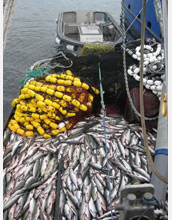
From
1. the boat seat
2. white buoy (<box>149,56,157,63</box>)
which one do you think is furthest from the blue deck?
white buoy (<box>149,56,157,63</box>)

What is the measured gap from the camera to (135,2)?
15.8m

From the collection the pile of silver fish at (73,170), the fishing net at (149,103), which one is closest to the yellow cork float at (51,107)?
the pile of silver fish at (73,170)

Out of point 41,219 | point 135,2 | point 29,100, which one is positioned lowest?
point 41,219

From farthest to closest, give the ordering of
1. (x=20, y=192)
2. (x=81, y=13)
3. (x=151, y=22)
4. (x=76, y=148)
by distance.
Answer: (x=81, y=13), (x=151, y=22), (x=76, y=148), (x=20, y=192)

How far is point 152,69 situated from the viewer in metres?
5.85

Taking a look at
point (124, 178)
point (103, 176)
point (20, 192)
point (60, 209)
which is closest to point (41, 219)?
point (60, 209)

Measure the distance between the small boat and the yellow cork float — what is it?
4200 mm

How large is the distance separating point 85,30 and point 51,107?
725 centimetres

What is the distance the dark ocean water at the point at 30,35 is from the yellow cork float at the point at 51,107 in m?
1.10

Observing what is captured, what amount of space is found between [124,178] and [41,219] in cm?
170

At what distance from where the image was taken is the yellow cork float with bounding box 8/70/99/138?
5.63m

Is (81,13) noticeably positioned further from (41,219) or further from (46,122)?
(41,219)

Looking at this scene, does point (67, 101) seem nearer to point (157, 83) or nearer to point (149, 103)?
point (149, 103)

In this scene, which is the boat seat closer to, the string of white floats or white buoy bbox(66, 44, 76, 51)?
white buoy bbox(66, 44, 76, 51)
